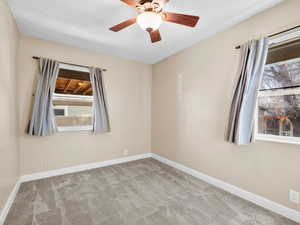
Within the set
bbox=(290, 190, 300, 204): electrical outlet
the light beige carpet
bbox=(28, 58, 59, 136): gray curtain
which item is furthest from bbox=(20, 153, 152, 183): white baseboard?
bbox=(290, 190, 300, 204): electrical outlet

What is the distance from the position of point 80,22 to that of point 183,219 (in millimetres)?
3057

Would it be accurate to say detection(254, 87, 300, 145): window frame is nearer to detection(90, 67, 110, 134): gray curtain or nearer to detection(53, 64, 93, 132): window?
detection(90, 67, 110, 134): gray curtain

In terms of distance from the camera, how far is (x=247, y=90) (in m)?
1.89

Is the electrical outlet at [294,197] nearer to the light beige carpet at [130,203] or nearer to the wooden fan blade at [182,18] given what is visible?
the light beige carpet at [130,203]

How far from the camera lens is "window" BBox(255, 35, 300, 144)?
1704mm

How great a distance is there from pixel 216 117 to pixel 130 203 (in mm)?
1872

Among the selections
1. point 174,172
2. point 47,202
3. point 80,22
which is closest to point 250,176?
point 174,172

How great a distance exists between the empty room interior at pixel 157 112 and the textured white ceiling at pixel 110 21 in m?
0.02

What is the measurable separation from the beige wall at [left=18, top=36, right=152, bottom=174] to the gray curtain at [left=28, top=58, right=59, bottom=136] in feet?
0.54

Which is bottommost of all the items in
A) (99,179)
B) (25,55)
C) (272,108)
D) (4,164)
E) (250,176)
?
(99,179)

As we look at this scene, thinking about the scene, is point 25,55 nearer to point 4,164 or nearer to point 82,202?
point 4,164

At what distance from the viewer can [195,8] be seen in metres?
1.88

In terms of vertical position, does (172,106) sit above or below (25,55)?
below

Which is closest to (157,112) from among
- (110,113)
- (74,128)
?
(110,113)
